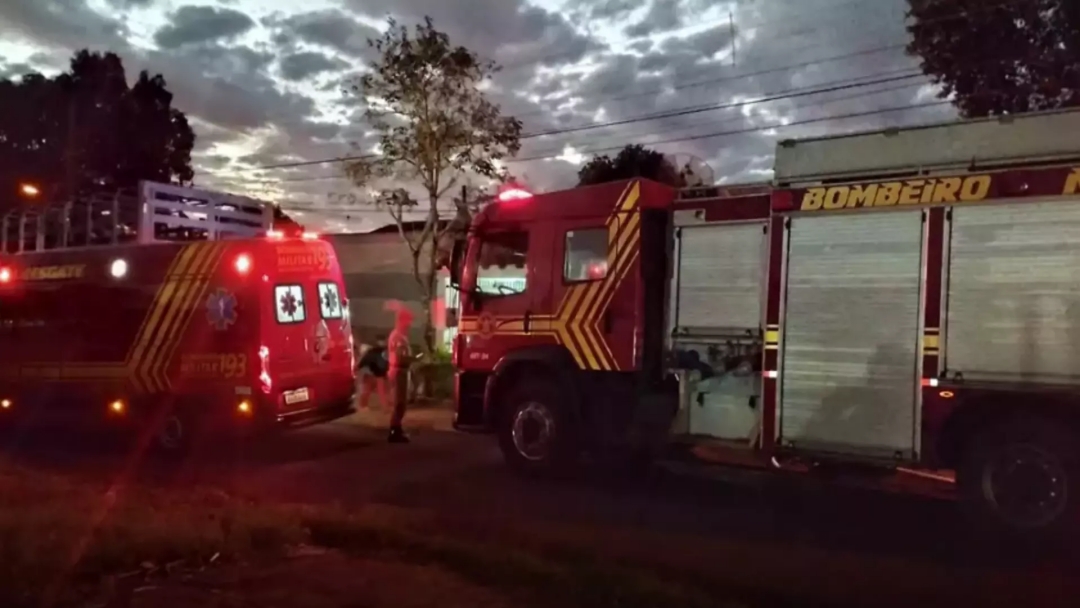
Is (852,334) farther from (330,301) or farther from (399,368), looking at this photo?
(330,301)

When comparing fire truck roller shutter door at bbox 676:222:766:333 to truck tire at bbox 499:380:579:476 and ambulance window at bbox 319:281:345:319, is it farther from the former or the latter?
ambulance window at bbox 319:281:345:319

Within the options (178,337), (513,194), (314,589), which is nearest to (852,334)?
(513,194)

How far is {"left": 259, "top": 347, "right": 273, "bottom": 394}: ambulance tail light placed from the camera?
450 inches

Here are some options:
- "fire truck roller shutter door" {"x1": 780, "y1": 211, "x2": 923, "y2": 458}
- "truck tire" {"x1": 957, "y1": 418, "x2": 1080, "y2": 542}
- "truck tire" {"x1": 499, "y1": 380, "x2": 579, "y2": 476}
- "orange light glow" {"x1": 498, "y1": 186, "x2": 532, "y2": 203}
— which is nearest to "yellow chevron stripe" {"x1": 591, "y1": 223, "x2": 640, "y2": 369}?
"truck tire" {"x1": 499, "y1": 380, "x2": 579, "y2": 476}

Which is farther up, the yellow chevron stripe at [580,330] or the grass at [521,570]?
the yellow chevron stripe at [580,330]

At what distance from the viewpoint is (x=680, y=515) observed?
8727mm

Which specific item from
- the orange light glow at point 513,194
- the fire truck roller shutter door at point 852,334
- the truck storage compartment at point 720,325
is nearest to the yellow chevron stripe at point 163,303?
the orange light glow at point 513,194

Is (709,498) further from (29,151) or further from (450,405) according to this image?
(29,151)

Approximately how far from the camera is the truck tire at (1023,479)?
7.47 m

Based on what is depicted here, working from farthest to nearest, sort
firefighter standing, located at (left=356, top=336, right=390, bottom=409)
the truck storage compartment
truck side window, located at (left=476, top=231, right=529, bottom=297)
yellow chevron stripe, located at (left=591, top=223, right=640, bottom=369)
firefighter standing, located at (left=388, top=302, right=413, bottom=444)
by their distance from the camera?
firefighter standing, located at (left=356, top=336, right=390, bottom=409) < firefighter standing, located at (left=388, top=302, right=413, bottom=444) < truck side window, located at (left=476, top=231, right=529, bottom=297) < yellow chevron stripe, located at (left=591, top=223, right=640, bottom=369) < the truck storage compartment

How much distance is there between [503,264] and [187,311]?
3893 mm

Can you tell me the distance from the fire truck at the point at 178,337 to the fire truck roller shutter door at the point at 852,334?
5.74 metres

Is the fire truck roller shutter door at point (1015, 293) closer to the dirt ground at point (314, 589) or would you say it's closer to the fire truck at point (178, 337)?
the dirt ground at point (314, 589)

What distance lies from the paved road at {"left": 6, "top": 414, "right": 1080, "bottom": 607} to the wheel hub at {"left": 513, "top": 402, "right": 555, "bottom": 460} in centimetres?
32
